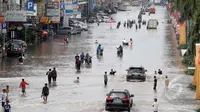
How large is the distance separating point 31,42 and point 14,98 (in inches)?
1590

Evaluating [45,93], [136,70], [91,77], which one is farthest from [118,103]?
[91,77]

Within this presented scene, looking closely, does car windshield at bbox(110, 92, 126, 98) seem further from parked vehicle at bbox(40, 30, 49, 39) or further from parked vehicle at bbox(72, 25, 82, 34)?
parked vehicle at bbox(72, 25, 82, 34)

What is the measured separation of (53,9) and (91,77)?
151 ft

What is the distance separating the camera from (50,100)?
38469 millimetres

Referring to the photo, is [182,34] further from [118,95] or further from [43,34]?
[118,95]

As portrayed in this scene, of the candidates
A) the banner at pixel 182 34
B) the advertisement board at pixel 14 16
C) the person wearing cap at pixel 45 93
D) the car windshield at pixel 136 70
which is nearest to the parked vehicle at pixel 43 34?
the advertisement board at pixel 14 16

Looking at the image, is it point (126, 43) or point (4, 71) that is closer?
point (4, 71)

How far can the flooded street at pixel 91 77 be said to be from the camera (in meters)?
36.9

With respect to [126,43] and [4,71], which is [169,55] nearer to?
[126,43]

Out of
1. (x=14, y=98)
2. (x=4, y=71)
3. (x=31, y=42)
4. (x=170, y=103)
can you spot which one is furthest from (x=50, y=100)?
(x=31, y=42)

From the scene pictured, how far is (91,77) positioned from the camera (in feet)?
162

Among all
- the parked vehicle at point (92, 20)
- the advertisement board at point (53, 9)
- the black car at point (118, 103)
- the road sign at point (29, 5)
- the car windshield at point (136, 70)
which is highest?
the road sign at point (29, 5)

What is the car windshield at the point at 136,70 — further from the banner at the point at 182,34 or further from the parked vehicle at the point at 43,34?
the parked vehicle at the point at 43,34

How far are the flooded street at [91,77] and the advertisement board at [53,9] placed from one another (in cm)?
1179
